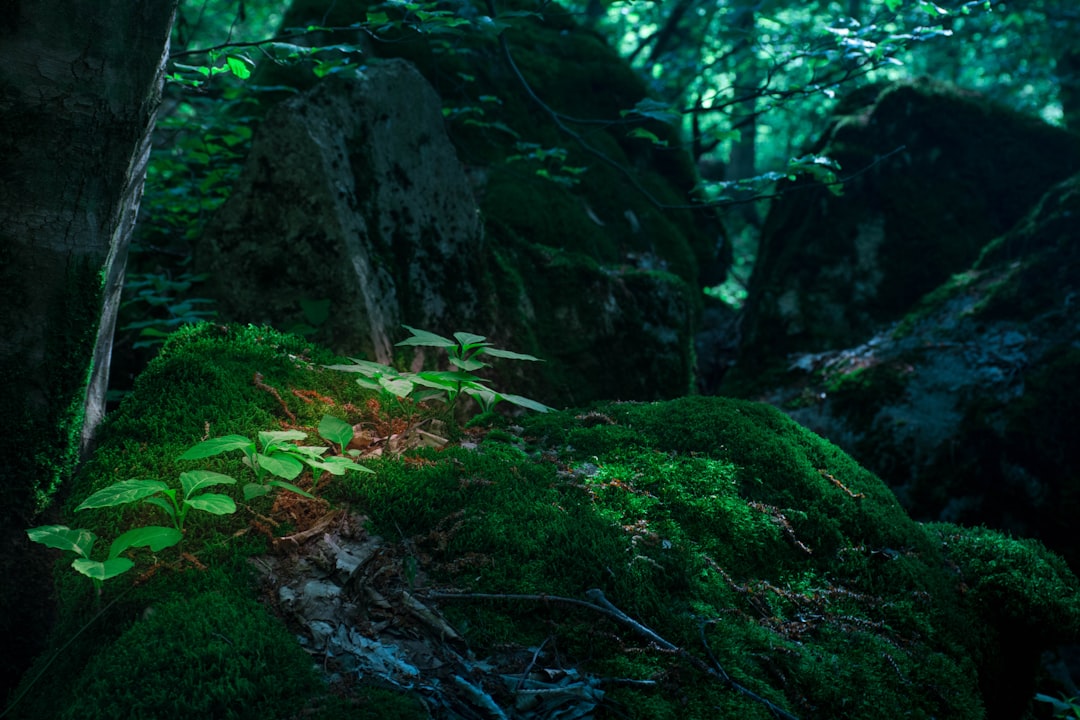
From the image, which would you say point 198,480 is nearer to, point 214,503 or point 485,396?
point 214,503


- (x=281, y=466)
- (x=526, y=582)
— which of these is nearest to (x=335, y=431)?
(x=281, y=466)

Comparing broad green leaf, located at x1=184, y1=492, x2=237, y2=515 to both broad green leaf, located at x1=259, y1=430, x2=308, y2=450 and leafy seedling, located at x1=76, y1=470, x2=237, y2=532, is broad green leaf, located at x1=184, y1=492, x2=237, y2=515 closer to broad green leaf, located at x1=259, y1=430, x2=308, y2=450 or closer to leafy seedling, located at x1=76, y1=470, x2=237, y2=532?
leafy seedling, located at x1=76, y1=470, x2=237, y2=532

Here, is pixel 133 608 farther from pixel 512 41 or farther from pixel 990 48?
pixel 990 48

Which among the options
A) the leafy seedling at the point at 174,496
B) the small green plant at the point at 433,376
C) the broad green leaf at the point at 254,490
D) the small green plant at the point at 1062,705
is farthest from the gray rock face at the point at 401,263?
the small green plant at the point at 1062,705

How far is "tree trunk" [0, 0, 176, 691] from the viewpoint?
2.12 metres

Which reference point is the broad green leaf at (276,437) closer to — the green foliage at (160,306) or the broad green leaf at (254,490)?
the broad green leaf at (254,490)

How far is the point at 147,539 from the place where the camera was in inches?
77.2

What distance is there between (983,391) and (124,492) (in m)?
6.30

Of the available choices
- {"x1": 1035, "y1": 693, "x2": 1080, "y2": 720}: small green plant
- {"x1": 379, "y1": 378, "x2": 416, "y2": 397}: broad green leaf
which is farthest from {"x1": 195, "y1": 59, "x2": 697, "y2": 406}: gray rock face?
{"x1": 1035, "y1": 693, "x2": 1080, "y2": 720}: small green plant

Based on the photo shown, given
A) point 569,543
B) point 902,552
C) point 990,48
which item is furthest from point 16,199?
point 990,48

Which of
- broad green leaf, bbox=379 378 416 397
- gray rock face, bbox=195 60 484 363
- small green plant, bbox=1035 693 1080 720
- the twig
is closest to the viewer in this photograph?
the twig

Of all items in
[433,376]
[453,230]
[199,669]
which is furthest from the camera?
[453,230]

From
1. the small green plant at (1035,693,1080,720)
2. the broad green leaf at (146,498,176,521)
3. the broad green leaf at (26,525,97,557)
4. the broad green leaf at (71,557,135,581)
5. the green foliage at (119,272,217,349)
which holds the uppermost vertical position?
the green foliage at (119,272,217,349)

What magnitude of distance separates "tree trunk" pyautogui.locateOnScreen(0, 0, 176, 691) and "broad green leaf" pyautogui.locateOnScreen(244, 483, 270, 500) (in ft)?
2.87
